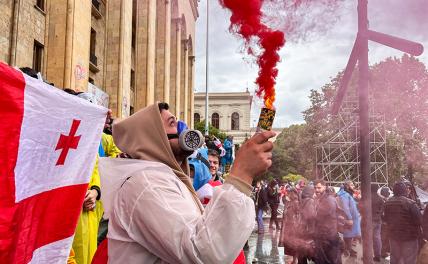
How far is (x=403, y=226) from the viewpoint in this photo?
7766 millimetres

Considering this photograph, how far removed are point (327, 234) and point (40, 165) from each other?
5.71 metres

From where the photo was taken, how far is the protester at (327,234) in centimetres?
685

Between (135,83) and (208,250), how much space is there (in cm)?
2100

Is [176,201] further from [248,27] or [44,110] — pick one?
[44,110]

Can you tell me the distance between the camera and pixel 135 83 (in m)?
21.9

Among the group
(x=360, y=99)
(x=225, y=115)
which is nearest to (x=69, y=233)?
(x=360, y=99)

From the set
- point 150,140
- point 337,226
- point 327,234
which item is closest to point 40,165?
point 150,140

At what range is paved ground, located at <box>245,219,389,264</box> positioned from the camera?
916cm

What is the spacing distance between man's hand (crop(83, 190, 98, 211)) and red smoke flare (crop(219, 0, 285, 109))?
2099 millimetres

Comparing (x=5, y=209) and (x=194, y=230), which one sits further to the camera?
(x=5, y=209)

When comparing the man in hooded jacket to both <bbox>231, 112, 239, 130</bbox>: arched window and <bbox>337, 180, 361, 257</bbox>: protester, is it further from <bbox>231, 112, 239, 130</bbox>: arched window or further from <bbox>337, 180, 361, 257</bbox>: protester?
<bbox>231, 112, 239, 130</bbox>: arched window

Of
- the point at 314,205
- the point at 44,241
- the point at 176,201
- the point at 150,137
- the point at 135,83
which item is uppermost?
the point at 135,83

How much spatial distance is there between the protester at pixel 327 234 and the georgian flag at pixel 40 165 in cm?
511

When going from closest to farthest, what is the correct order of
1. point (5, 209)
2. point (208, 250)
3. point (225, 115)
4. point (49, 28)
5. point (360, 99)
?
point (208, 250), point (5, 209), point (360, 99), point (49, 28), point (225, 115)
